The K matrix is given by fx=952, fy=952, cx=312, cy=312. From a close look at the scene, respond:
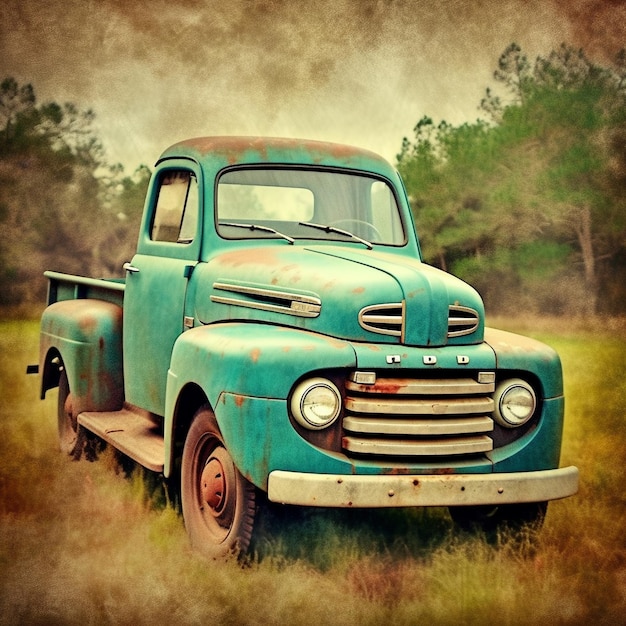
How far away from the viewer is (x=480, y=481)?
3578 mm

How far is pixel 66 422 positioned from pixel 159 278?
4.68 ft

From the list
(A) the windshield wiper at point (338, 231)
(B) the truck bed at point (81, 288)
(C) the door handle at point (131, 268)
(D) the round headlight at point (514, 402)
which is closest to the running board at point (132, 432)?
(B) the truck bed at point (81, 288)

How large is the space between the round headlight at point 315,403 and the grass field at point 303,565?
0.42 metres

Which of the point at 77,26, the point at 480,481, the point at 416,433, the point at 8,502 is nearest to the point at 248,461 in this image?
the point at 416,433

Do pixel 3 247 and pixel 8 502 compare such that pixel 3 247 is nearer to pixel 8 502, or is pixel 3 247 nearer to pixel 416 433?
pixel 8 502

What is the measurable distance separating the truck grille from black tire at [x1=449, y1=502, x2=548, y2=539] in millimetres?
479

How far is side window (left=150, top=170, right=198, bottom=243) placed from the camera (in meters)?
4.78

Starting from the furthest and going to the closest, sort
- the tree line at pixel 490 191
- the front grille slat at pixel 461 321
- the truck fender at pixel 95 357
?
the truck fender at pixel 95 357 → the tree line at pixel 490 191 → the front grille slat at pixel 461 321

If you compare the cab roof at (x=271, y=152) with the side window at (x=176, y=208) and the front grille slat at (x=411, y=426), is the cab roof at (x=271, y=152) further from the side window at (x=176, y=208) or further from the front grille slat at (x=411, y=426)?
the front grille slat at (x=411, y=426)

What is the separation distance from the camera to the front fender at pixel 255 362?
11.4 ft

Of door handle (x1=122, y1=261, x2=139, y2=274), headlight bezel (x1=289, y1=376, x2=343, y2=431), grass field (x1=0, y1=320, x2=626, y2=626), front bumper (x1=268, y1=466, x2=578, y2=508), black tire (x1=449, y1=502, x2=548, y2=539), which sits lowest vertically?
grass field (x1=0, y1=320, x2=626, y2=626)

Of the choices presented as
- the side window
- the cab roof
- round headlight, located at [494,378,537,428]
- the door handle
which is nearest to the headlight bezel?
round headlight, located at [494,378,537,428]

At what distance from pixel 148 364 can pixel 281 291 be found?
125 centimetres
